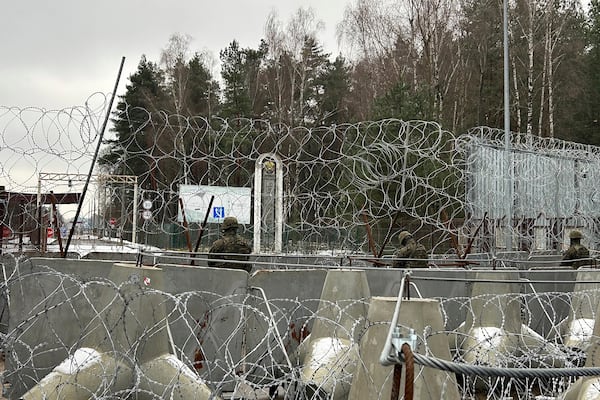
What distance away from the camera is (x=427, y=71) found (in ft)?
96.9

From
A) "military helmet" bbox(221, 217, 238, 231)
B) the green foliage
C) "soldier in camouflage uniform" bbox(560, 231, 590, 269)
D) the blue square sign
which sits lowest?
"soldier in camouflage uniform" bbox(560, 231, 590, 269)

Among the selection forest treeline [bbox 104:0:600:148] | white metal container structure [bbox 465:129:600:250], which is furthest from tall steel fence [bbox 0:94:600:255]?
forest treeline [bbox 104:0:600:148]

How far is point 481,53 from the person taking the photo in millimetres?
34250

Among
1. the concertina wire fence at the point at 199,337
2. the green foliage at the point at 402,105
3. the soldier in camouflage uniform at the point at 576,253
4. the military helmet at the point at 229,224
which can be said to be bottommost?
the concertina wire fence at the point at 199,337

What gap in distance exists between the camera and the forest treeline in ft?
95.5

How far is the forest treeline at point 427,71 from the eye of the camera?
Result: 95.5ft

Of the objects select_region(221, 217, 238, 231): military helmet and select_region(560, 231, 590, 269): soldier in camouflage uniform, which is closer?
select_region(221, 217, 238, 231): military helmet

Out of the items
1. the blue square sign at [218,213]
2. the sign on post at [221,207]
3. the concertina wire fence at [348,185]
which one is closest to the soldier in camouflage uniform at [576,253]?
the concertina wire fence at [348,185]

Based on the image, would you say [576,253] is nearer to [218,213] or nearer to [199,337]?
[199,337]

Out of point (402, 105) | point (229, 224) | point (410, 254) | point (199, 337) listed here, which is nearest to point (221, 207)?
point (229, 224)

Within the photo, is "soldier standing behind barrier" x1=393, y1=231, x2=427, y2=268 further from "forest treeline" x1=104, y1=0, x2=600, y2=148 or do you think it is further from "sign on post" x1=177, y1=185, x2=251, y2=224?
"forest treeline" x1=104, y1=0, x2=600, y2=148

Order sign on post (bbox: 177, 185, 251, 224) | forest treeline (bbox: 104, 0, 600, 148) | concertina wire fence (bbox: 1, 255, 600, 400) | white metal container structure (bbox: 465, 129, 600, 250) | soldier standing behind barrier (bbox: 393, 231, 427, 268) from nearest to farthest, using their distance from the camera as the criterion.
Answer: concertina wire fence (bbox: 1, 255, 600, 400) → soldier standing behind barrier (bbox: 393, 231, 427, 268) → white metal container structure (bbox: 465, 129, 600, 250) → sign on post (bbox: 177, 185, 251, 224) → forest treeline (bbox: 104, 0, 600, 148)

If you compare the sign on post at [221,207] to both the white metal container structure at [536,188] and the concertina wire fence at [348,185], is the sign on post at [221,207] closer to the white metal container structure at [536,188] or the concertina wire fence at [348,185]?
the concertina wire fence at [348,185]

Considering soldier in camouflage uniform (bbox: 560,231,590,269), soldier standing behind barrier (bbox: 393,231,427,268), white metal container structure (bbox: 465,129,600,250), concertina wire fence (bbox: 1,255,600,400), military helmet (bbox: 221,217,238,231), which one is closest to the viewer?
concertina wire fence (bbox: 1,255,600,400)
